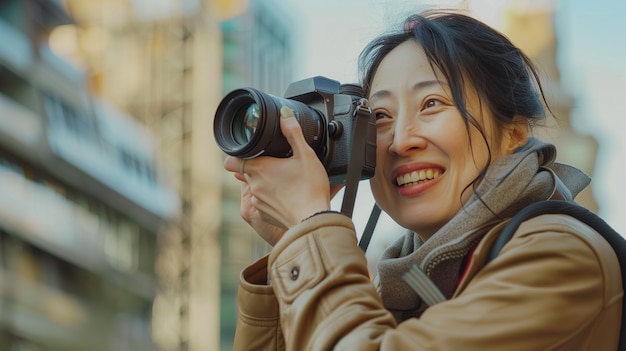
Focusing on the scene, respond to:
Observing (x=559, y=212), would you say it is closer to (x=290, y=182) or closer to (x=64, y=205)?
(x=290, y=182)

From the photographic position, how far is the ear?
1471mm

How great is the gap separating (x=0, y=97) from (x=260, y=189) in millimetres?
12809

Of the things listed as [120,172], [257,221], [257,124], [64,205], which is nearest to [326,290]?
[257,124]

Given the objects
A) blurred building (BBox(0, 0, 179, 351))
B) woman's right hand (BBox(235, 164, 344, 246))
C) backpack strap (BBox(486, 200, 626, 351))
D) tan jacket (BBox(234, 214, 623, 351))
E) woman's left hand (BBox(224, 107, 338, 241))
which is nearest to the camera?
tan jacket (BBox(234, 214, 623, 351))

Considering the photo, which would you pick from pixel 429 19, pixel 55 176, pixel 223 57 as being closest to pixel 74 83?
pixel 55 176

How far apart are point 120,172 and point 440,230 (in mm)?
16716

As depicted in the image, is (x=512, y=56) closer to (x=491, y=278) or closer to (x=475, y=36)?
(x=475, y=36)

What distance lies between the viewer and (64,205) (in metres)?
15.2

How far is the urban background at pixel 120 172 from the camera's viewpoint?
13.7m

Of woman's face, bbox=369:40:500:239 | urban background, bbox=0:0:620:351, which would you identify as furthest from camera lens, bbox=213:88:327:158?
urban background, bbox=0:0:620:351

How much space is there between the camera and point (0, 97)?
13.4 meters

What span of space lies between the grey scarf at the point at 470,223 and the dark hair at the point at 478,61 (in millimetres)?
118

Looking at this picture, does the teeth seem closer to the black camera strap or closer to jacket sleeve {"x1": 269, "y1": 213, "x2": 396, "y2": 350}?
the black camera strap

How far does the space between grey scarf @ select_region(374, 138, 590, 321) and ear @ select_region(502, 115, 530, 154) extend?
0.09m
